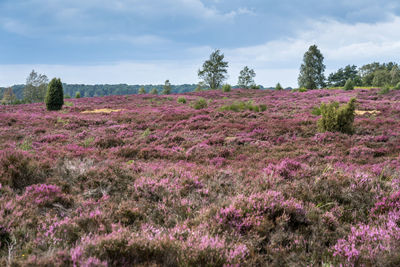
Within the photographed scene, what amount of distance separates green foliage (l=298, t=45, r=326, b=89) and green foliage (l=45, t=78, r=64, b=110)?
63.4m


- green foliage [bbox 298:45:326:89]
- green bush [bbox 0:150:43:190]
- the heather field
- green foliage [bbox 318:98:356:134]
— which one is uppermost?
green foliage [bbox 298:45:326:89]

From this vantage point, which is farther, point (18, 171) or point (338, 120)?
point (338, 120)

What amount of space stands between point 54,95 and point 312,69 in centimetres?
6618

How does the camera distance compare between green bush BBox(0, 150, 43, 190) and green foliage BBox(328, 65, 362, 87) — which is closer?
green bush BBox(0, 150, 43, 190)

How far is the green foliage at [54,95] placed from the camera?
21.5 meters

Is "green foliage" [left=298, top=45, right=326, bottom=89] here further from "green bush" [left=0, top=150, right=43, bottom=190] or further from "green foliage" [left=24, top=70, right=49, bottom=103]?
"green foliage" [left=24, top=70, right=49, bottom=103]

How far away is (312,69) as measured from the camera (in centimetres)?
6569

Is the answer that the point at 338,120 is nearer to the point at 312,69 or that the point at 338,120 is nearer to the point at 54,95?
the point at 54,95

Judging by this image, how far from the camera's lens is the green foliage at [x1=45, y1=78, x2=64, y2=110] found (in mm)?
21453

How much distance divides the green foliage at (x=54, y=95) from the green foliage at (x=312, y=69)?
6336 centimetres

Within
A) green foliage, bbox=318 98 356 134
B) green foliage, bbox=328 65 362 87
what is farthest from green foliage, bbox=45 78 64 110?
green foliage, bbox=328 65 362 87

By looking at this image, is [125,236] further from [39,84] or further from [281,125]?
[39,84]

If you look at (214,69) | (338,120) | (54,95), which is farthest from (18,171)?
(214,69)

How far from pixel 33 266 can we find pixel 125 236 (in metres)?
0.82
